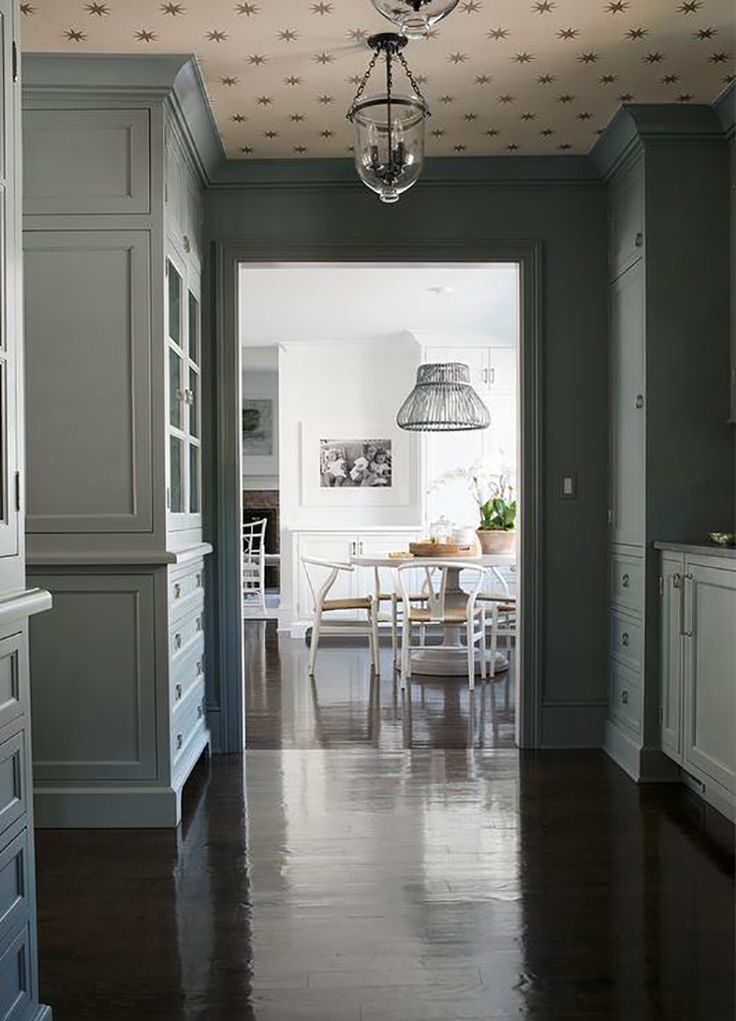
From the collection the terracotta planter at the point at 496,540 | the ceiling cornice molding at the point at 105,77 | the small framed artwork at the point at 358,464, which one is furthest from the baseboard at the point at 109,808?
the small framed artwork at the point at 358,464

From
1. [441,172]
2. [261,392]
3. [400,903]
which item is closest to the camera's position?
[400,903]

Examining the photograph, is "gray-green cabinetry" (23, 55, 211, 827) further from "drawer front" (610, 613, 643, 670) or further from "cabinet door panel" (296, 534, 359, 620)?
"cabinet door panel" (296, 534, 359, 620)

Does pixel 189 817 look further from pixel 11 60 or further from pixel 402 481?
pixel 402 481

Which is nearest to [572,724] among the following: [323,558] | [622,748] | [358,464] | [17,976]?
[622,748]

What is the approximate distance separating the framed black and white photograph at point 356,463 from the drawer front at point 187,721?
4.69 m

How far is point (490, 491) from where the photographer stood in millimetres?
8125

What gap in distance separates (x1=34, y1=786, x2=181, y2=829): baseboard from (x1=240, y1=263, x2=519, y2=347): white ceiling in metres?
3.26

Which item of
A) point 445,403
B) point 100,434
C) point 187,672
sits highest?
point 445,403

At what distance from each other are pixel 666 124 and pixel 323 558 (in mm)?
5145

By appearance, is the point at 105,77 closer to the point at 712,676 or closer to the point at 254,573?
the point at 712,676

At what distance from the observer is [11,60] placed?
190cm

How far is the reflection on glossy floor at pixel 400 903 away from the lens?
7.04 feet

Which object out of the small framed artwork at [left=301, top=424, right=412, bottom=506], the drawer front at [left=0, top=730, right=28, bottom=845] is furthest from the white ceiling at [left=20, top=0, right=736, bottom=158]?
the small framed artwork at [left=301, top=424, right=412, bottom=506]

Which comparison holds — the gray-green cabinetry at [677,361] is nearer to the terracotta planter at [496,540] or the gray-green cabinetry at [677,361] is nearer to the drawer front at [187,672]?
the drawer front at [187,672]
